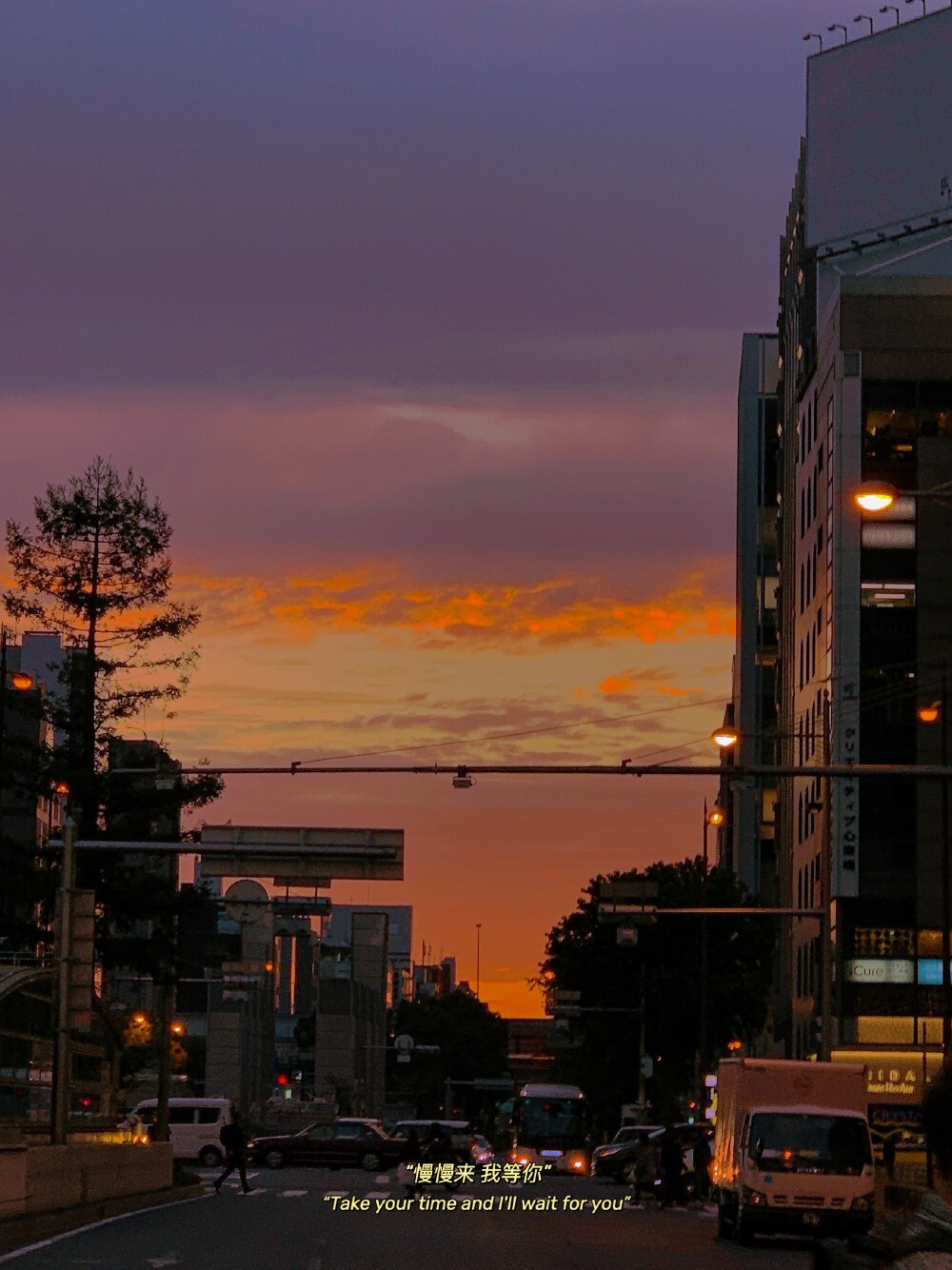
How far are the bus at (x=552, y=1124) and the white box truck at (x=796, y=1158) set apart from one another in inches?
1853

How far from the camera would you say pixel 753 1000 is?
3499 inches

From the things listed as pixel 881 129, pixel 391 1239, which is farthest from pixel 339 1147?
pixel 881 129

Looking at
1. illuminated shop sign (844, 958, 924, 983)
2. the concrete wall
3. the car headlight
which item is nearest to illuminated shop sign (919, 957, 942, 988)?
illuminated shop sign (844, 958, 924, 983)

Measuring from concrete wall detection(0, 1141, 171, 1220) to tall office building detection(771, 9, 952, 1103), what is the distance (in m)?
35.0

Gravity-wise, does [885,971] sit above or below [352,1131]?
above

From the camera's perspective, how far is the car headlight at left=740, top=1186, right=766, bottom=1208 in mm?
32188

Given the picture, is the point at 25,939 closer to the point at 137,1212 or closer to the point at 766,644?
the point at 137,1212

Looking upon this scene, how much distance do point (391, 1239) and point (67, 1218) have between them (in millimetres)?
4782

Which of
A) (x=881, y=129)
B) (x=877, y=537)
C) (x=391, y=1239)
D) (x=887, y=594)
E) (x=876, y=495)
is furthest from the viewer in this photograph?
(x=881, y=129)

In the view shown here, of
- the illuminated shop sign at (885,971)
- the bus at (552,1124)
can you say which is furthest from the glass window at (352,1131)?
the illuminated shop sign at (885,971)

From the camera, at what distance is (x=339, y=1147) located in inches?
2736

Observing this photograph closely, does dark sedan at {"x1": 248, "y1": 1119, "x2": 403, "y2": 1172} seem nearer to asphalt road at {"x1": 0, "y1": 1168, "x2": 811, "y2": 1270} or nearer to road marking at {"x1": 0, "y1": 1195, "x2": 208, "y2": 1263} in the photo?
asphalt road at {"x1": 0, "y1": 1168, "x2": 811, "y2": 1270}

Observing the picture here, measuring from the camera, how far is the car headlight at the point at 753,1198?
106 ft

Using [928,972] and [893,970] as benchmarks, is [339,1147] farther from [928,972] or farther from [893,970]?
[928,972]
